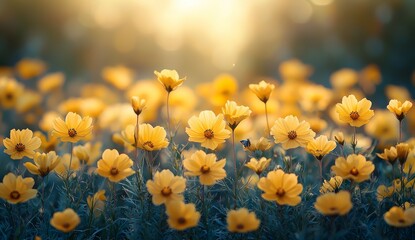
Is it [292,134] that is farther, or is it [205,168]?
[292,134]

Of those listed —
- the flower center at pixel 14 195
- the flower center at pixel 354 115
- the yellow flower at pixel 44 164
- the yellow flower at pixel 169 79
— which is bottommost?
the flower center at pixel 14 195

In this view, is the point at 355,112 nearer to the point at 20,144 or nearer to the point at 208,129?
the point at 208,129

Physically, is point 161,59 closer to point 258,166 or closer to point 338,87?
point 338,87

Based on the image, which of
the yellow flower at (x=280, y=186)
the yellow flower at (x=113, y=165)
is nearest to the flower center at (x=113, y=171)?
the yellow flower at (x=113, y=165)

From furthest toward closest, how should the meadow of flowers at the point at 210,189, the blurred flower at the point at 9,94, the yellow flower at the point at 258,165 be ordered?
the blurred flower at the point at 9,94 < the yellow flower at the point at 258,165 < the meadow of flowers at the point at 210,189

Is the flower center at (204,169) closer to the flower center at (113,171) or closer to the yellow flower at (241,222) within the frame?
the yellow flower at (241,222)

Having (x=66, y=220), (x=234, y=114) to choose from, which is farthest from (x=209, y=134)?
(x=66, y=220)
